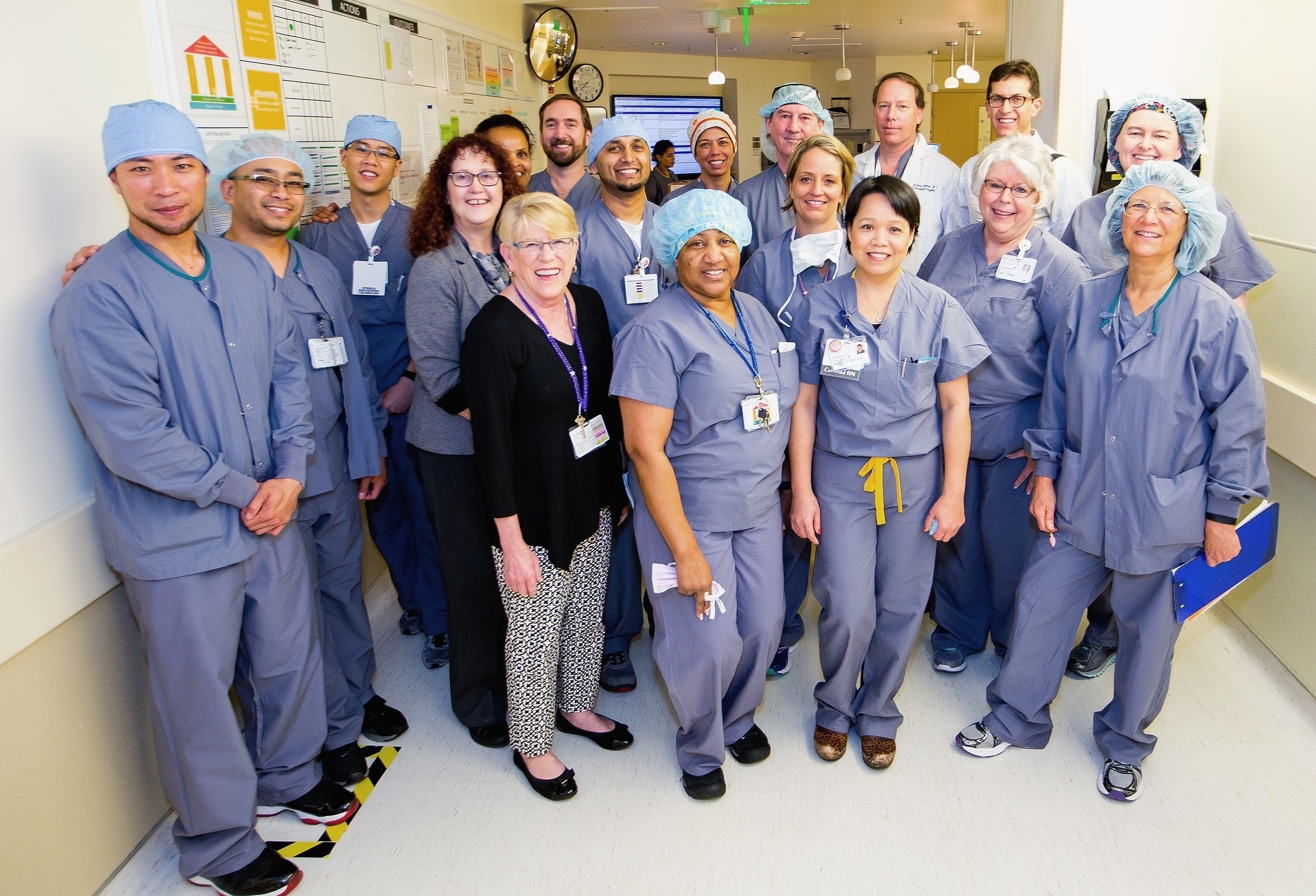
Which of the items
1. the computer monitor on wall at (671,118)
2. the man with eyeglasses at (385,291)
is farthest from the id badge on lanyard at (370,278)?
the computer monitor on wall at (671,118)

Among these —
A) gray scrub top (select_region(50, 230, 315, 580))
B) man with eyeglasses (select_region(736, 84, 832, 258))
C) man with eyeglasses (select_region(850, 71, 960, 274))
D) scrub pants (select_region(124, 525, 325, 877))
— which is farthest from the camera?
man with eyeglasses (select_region(850, 71, 960, 274))

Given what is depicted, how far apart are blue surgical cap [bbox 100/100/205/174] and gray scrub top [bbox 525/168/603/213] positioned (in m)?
1.52

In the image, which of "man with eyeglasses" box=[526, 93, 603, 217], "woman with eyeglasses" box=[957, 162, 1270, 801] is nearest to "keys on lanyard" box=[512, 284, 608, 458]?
"woman with eyeglasses" box=[957, 162, 1270, 801]

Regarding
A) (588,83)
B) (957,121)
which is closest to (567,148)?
(588,83)

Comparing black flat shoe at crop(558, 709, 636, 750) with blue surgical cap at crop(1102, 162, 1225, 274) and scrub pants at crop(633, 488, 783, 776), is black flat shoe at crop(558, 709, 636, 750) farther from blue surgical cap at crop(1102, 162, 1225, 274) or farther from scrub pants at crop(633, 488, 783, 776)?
blue surgical cap at crop(1102, 162, 1225, 274)

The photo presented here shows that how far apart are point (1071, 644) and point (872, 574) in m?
0.55

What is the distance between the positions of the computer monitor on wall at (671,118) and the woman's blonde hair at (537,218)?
840 centimetres

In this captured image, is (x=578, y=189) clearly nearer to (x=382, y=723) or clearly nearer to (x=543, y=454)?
(x=543, y=454)

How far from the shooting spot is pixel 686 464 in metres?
2.08

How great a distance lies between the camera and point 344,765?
7.68 ft

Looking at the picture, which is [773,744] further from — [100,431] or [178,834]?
[100,431]

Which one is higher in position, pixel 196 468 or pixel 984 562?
pixel 196 468

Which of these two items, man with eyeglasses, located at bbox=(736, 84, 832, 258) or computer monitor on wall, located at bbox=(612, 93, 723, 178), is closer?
man with eyeglasses, located at bbox=(736, 84, 832, 258)

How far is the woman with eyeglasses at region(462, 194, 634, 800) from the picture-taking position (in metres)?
2.01
